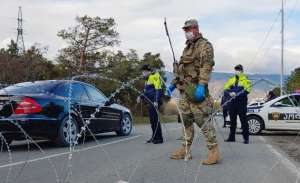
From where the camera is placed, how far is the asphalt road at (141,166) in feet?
21.5

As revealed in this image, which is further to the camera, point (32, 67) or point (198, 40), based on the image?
point (32, 67)

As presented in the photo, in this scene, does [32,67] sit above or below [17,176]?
above

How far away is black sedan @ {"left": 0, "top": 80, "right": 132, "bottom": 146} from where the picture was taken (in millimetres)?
9680

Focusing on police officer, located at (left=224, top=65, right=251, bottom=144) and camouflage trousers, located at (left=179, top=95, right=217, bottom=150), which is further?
police officer, located at (left=224, top=65, right=251, bottom=144)

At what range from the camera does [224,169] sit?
740 cm

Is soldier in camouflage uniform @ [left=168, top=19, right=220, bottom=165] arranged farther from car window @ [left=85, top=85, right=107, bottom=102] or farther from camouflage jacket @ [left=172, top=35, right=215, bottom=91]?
car window @ [left=85, top=85, right=107, bottom=102]

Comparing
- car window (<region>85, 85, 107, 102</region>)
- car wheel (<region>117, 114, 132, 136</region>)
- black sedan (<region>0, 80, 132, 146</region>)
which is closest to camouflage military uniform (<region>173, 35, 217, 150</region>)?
black sedan (<region>0, 80, 132, 146</region>)

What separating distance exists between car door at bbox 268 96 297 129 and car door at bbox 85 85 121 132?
16.6 ft

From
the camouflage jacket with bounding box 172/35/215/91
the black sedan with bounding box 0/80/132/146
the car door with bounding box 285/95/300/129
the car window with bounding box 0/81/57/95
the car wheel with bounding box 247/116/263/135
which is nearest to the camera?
the camouflage jacket with bounding box 172/35/215/91

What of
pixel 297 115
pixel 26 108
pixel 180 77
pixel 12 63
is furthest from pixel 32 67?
pixel 180 77

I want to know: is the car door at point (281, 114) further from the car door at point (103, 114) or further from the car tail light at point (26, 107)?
the car tail light at point (26, 107)

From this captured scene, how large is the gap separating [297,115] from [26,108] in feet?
27.5

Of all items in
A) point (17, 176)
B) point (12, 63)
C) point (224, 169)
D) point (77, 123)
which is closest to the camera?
point (17, 176)

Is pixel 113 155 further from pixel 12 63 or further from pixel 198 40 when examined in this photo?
pixel 12 63
